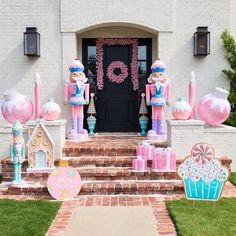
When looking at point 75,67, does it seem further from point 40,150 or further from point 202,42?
point 202,42

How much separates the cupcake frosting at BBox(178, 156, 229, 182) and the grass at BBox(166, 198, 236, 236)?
1.17 ft

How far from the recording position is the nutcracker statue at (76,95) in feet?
23.4

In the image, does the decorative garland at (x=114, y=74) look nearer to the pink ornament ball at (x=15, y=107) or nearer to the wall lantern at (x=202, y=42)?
the wall lantern at (x=202, y=42)

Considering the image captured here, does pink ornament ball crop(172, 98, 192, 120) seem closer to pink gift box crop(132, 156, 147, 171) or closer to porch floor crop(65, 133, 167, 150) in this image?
porch floor crop(65, 133, 167, 150)

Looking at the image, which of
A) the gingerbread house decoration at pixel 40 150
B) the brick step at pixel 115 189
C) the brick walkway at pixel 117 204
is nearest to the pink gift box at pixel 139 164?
the brick step at pixel 115 189

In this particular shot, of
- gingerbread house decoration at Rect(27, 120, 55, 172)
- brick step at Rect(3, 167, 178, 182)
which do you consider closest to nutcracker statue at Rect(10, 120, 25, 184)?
gingerbread house decoration at Rect(27, 120, 55, 172)

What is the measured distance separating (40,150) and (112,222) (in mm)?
2210

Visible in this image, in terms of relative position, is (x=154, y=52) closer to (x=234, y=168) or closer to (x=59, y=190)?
(x=234, y=168)

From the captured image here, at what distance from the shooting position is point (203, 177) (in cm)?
453

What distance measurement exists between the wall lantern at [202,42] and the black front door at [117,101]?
5.22ft

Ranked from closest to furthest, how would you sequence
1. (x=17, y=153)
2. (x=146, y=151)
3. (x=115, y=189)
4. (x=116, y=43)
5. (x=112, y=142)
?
(x=115, y=189) → (x=17, y=153) → (x=146, y=151) → (x=112, y=142) → (x=116, y=43)

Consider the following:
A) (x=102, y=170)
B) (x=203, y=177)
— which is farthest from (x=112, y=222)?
(x=102, y=170)

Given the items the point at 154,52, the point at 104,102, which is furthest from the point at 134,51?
the point at 104,102

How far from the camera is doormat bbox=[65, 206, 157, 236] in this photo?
3.77 metres
